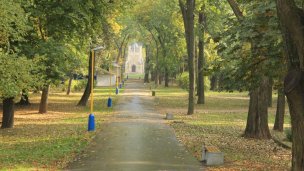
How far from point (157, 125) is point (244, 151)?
682 centimetres

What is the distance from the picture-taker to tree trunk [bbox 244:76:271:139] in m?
16.2

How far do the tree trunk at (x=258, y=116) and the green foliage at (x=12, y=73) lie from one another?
838cm

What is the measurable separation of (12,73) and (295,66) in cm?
760

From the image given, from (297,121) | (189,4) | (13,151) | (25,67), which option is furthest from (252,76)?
(189,4)

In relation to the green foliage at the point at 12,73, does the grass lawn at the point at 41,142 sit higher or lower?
lower

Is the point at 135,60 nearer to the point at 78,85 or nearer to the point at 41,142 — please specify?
the point at 78,85

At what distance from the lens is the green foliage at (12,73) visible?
11.2 metres

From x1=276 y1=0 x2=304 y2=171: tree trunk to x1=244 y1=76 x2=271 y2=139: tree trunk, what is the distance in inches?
343

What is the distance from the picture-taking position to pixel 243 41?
33.3 ft

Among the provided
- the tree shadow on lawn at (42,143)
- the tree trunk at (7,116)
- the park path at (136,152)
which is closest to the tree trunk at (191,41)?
the park path at (136,152)

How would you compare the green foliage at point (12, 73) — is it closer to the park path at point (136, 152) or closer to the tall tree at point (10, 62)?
the tall tree at point (10, 62)

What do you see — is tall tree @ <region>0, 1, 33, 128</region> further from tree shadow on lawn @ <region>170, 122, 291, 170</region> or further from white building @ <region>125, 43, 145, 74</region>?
white building @ <region>125, 43, 145, 74</region>

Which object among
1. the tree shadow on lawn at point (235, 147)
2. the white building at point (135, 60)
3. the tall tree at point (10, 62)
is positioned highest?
the white building at point (135, 60)

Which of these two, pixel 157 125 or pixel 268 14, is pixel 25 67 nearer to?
pixel 268 14
